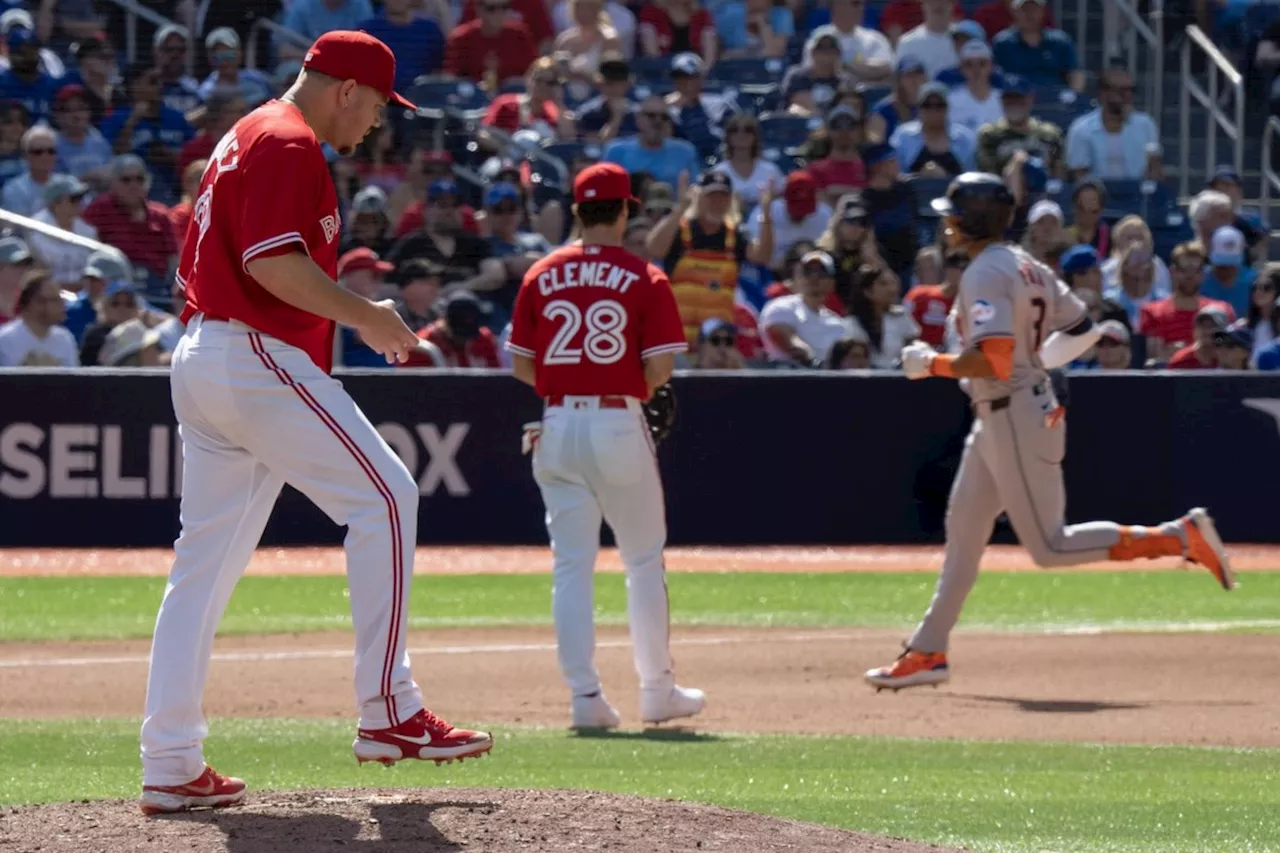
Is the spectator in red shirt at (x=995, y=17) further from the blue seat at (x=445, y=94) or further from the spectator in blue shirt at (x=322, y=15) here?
the spectator in blue shirt at (x=322, y=15)

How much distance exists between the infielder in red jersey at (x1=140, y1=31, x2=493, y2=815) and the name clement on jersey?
2583 mm

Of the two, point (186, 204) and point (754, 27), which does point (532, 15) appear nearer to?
point (754, 27)

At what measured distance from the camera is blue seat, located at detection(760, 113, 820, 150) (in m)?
17.9

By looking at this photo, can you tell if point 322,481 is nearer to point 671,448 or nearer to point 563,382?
point 563,382

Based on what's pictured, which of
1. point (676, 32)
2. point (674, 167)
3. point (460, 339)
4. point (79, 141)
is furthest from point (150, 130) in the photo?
point (676, 32)

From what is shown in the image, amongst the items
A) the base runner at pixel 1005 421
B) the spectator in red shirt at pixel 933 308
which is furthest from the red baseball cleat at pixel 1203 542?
the spectator in red shirt at pixel 933 308

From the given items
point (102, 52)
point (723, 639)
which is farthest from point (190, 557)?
point (102, 52)

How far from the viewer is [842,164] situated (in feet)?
55.5

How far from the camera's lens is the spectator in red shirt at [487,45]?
60.2 ft

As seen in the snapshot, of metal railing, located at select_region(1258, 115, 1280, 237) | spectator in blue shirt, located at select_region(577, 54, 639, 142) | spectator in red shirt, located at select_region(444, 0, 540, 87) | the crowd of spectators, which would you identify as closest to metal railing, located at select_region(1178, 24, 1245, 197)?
metal railing, located at select_region(1258, 115, 1280, 237)

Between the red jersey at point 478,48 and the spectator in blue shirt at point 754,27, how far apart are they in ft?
6.38

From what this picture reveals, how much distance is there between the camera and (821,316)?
50.2 feet

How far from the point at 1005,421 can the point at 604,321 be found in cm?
188

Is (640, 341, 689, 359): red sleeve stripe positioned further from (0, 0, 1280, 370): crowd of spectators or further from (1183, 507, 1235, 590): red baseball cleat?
(0, 0, 1280, 370): crowd of spectators
